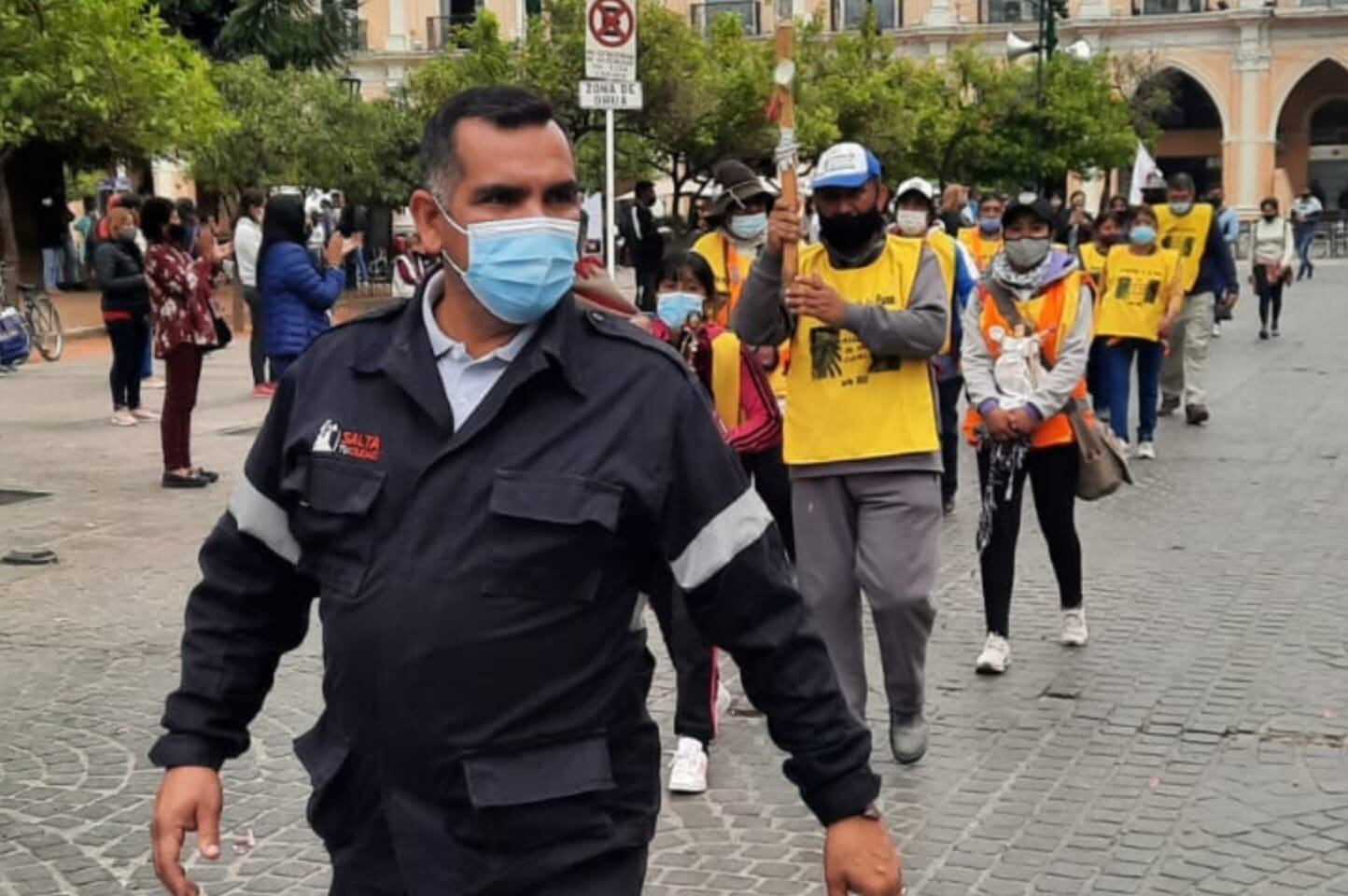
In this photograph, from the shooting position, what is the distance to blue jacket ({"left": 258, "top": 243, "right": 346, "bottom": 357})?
12.3 m

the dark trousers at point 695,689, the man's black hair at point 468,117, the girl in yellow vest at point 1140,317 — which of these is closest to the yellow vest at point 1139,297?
the girl in yellow vest at point 1140,317

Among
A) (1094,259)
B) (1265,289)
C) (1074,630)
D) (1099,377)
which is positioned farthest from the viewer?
(1265,289)

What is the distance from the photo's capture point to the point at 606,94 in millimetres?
11664

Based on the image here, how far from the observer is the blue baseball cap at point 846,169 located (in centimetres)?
539

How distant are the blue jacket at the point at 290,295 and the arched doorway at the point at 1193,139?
4650 cm

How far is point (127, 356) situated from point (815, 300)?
33.4ft

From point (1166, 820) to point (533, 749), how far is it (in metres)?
3.22

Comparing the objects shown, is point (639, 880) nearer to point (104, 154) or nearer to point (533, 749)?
point (533, 749)

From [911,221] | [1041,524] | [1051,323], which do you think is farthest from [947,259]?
[911,221]

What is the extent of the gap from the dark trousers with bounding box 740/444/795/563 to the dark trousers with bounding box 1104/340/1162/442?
615 cm

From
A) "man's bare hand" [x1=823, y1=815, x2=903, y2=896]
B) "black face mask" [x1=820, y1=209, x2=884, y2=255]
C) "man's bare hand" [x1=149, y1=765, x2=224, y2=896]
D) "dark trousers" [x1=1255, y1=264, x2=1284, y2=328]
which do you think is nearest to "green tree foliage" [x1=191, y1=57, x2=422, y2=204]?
"dark trousers" [x1=1255, y1=264, x2=1284, y2=328]

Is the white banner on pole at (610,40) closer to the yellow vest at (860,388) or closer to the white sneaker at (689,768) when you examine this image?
the yellow vest at (860,388)

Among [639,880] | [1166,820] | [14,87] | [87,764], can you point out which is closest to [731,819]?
[1166,820]

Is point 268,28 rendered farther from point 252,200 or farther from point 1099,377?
point 1099,377
